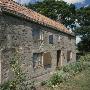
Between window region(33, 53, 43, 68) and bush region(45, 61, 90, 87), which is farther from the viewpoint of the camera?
window region(33, 53, 43, 68)

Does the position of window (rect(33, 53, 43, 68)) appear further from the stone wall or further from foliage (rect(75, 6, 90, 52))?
foliage (rect(75, 6, 90, 52))

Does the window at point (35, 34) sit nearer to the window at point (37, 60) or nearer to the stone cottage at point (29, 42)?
the stone cottage at point (29, 42)

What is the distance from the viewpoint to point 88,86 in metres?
17.0

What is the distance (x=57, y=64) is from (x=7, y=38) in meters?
11.8

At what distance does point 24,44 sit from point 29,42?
0.95 meters

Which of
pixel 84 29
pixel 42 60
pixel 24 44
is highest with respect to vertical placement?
pixel 84 29

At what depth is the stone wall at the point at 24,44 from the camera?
1497 cm

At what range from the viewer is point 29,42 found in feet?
60.6

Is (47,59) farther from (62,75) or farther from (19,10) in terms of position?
(19,10)

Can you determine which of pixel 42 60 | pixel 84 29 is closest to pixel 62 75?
pixel 42 60

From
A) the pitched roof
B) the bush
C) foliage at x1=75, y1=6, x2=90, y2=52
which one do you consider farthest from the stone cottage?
foliage at x1=75, y1=6, x2=90, y2=52

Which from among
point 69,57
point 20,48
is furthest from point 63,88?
point 69,57

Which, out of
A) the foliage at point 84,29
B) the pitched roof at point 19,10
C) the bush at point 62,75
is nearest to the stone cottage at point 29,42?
the pitched roof at point 19,10

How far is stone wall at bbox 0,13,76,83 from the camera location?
1497 cm
